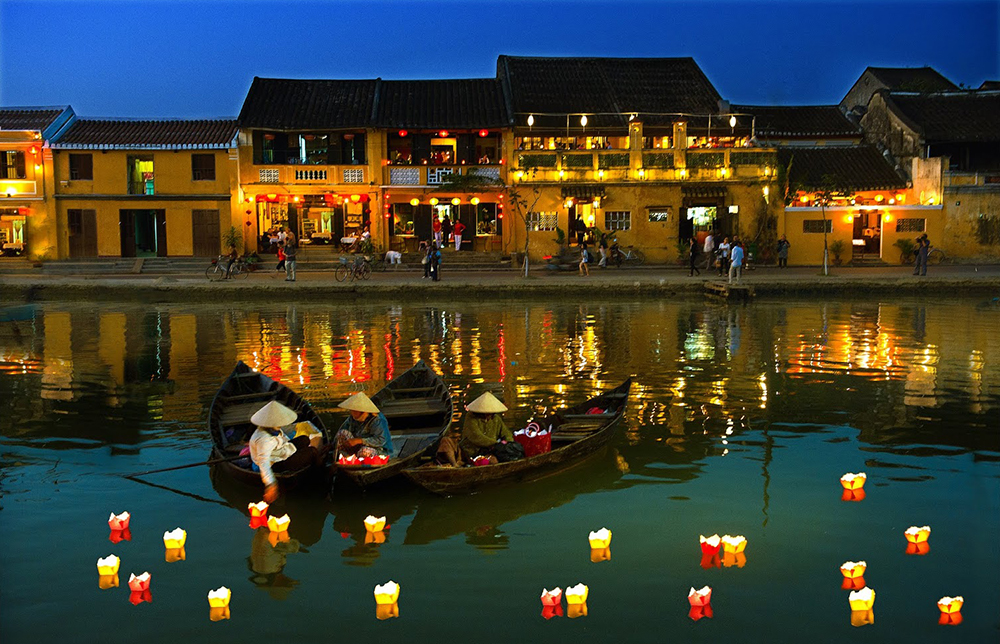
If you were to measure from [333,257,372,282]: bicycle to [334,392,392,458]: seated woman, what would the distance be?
19.8m

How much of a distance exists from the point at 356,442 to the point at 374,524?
1.07 meters

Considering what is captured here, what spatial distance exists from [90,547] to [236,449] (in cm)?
194

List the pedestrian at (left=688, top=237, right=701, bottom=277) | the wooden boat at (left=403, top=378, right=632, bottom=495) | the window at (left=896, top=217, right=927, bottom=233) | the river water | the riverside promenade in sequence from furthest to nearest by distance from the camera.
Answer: the window at (left=896, top=217, right=927, bottom=233)
the pedestrian at (left=688, top=237, right=701, bottom=277)
the riverside promenade
the wooden boat at (left=403, top=378, right=632, bottom=495)
the river water

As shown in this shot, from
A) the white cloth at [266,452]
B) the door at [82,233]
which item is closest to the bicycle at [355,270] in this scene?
the door at [82,233]

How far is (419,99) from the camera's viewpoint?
117 feet

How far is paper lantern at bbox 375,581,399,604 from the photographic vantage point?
6750mm

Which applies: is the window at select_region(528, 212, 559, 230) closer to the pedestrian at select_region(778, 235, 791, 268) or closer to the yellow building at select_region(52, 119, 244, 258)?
the pedestrian at select_region(778, 235, 791, 268)

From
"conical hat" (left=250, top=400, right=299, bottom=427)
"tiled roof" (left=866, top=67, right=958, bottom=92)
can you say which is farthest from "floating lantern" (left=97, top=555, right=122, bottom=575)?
"tiled roof" (left=866, top=67, right=958, bottom=92)

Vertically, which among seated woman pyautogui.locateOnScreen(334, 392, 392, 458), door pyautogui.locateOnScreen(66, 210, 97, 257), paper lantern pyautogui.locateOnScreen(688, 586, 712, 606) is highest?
door pyautogui.locateOnScreen(66, 210, 97, 257)

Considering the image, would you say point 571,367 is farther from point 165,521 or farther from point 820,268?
point 820,268

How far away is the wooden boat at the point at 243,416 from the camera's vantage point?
9023 millimetres

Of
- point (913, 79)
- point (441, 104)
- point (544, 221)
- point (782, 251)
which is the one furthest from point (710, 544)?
point (913, 79)

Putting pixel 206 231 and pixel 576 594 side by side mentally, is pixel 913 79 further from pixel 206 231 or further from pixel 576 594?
pixel 576 594

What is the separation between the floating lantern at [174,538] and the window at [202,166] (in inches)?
1131
